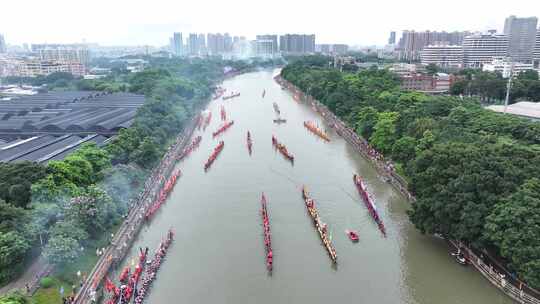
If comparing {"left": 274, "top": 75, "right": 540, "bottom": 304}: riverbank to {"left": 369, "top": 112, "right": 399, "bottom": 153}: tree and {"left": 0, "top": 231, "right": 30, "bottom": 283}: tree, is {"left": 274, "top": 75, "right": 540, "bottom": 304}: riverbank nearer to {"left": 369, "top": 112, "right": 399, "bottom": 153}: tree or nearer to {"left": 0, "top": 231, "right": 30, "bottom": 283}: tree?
{"left": 369, "top": 112, "right": 399, "bottom": 153}: tree

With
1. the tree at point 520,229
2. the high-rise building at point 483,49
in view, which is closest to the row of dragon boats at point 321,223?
the tree at point 520,229

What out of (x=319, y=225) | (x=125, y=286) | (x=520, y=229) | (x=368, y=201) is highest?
(x=520, y=229)

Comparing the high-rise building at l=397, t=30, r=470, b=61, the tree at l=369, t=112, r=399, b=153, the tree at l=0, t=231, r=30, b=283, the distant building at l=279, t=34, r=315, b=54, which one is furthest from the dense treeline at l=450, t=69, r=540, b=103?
the distant building at l=279, t=34, r=315, b=54

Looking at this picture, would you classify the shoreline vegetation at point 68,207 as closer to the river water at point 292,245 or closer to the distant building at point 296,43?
the river water at point 292,245

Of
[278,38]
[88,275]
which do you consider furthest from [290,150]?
[278,38]

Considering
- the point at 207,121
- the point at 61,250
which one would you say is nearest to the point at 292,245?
the point at 61,250

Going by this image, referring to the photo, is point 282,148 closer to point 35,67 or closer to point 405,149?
point 405,149
